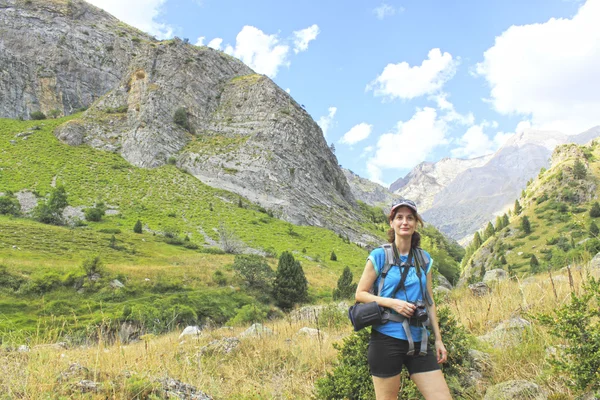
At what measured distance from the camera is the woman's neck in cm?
346

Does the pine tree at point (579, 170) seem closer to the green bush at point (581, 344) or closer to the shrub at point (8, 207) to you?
the green bush at point (581, 344)

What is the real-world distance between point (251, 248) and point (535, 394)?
39.5 m

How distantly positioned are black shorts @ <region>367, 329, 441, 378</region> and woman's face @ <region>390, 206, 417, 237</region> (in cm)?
103

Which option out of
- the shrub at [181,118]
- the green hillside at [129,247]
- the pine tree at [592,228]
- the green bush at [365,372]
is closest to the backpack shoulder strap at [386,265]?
the green bush at [365,372]

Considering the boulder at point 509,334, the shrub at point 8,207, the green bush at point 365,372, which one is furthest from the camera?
the shrub at point 8,207

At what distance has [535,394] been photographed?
3266 mm

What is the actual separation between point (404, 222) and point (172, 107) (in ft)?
267

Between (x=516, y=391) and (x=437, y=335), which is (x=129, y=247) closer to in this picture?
(x=437, y=335)

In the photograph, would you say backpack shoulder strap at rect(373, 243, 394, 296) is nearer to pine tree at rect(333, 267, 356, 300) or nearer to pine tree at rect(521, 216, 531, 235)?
pine tree at rect(333, 267, 356, 300)

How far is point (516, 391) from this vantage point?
3.31 meters

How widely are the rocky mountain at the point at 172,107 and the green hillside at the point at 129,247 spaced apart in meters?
5.68

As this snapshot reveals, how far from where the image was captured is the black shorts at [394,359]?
3047 mm

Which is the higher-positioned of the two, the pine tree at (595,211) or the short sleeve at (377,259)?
the pine tree at (595,211)

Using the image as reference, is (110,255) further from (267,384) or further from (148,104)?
(148,104)
